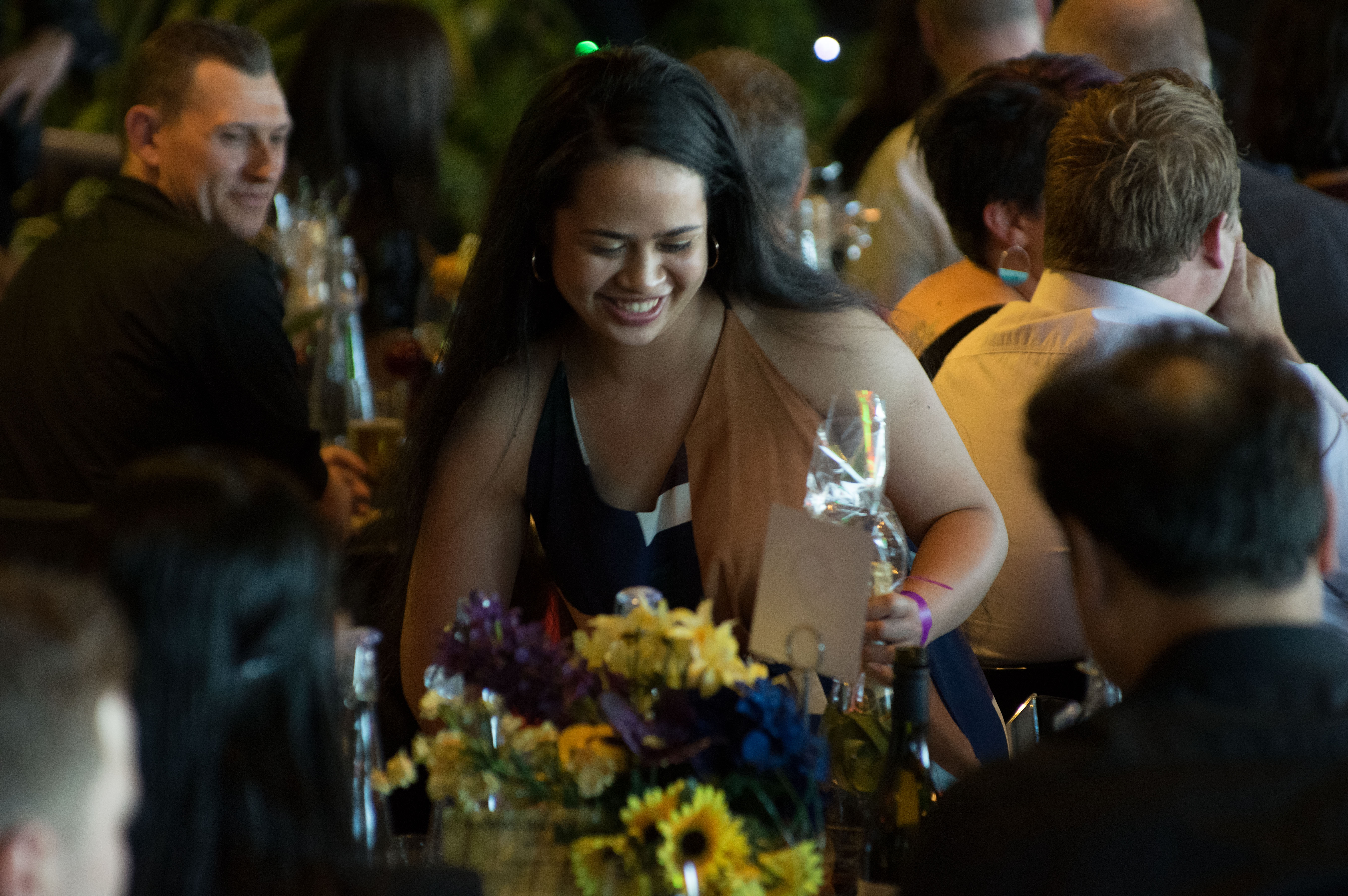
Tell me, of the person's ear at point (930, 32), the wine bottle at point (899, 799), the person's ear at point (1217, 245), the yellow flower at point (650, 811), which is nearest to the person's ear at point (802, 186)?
the person's ear at point (930, 32)

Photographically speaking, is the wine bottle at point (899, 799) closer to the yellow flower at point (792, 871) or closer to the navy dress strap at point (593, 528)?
the yellow flower at point (792, 871)

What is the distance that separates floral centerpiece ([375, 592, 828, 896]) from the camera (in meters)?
1.09

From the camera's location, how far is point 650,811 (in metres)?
1.09

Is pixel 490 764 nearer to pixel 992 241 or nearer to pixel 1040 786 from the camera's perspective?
pixel 1040 786

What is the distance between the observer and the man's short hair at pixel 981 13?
3.37 meters

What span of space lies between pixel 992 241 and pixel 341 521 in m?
1.33

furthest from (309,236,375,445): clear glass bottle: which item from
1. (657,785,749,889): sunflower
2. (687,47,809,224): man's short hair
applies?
(657,785,749,889): sunflower

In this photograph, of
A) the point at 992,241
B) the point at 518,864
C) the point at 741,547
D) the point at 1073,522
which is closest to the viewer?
the point at 1073,522

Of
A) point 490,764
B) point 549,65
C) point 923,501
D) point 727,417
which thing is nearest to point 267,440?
point 727,417

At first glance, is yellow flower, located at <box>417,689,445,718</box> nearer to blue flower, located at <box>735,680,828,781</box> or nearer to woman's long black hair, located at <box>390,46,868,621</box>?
blue flower, located at <box>735,680,828,781</box>

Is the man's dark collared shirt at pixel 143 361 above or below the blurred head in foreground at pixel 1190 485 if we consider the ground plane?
above

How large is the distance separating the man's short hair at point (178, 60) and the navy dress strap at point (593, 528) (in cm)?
119

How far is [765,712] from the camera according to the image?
1121mm

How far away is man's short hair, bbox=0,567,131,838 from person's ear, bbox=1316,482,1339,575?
2.76 ft
